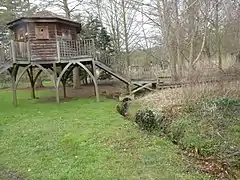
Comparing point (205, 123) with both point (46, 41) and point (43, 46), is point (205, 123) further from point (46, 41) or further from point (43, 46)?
point (46, 41)

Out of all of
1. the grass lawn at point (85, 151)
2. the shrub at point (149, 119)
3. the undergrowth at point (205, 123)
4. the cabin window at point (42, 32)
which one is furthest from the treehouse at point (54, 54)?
the undergrowth at point (205, 123)

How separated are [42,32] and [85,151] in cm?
1345

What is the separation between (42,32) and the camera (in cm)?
2109

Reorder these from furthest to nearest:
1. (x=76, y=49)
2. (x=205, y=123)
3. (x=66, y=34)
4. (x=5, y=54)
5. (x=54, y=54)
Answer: (x=66, y=34)
(x=76, y=49)
(x=54, y=54)
(x=5, y=54)
(x=205, y=123)

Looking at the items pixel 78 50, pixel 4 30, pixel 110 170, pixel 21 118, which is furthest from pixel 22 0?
pixel 110 170

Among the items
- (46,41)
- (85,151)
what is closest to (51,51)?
(46,41)

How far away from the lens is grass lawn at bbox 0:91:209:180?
25.9 ft

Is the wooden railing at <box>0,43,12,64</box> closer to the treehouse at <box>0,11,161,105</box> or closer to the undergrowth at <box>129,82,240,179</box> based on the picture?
the treehouse at <box>0,11,161,105</box>

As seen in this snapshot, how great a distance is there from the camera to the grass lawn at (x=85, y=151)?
25.9 ft

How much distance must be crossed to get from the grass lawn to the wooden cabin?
224 inches

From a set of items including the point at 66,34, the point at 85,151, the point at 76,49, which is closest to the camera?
the point at 85,151

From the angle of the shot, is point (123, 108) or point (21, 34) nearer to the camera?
point (123, 108)

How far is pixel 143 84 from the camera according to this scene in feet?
74.6

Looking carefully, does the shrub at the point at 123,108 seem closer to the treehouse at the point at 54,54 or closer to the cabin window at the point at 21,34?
the treehouse at the point at 54,54
